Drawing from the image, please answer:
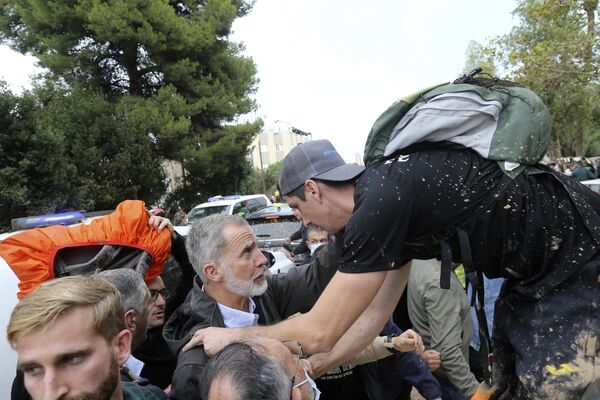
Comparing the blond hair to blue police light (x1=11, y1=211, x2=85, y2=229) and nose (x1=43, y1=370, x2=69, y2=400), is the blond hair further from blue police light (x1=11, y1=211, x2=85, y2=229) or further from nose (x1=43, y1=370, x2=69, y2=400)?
blue police light (x1=11, y1=211, x2=85, y2=229)

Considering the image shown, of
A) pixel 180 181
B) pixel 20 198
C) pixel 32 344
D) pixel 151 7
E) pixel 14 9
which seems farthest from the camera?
pixel 180 181

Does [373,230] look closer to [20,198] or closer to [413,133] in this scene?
[413,133]

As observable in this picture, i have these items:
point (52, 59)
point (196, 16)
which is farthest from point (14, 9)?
point (196, 16)

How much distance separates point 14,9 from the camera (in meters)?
20.5

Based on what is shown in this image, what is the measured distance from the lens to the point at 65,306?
146 centimetres

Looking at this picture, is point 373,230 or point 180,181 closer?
point 373,230

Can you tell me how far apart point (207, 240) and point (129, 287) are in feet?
1.49

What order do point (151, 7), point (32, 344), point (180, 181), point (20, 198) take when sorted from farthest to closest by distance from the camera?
point (180, 181) < point (151, 7) < point (20, 198) < point (32, 344)

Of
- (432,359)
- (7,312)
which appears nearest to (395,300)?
(432,359)

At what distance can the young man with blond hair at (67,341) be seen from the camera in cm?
139

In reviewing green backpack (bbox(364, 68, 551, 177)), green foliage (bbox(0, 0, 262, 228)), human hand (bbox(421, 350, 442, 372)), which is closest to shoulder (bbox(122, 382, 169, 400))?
green backpack (bbox(364, 68, 551, 177))

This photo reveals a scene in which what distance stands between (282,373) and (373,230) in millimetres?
541

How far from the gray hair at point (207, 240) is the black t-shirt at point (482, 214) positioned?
104cm

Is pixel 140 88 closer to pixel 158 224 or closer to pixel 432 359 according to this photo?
pixel 158 224
